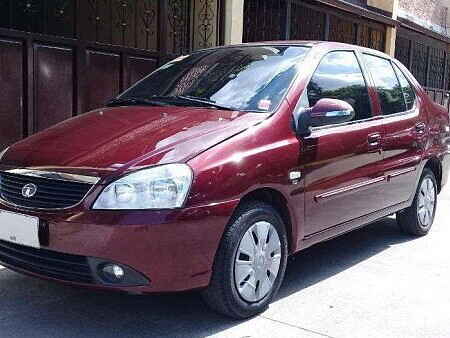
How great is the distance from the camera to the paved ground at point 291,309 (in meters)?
3.45

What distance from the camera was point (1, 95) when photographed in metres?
6.55

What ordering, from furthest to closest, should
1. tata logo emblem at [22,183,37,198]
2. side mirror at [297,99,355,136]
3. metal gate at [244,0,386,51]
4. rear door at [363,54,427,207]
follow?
metal gate at [244,0,386,51] → rear door at [363,54,427,207] → side mirror at [297,99,355,136] → tata logo emblem at [22,183,37,198]

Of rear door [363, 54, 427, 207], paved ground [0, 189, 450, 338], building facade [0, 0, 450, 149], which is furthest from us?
building facade [0, 0, 450, 149]

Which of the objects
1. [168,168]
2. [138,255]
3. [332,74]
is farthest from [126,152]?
[332,74]

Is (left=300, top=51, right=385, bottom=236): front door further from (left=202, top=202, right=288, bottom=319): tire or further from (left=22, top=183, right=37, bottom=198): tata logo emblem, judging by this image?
(left=22, top=183, right=37, bottom=198): tata logo emblem

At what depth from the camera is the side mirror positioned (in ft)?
12.9

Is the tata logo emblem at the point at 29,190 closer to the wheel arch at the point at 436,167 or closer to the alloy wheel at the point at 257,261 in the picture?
the alloy wheel at the point at 257,261

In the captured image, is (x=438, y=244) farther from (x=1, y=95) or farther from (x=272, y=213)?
(x=1, y=95)

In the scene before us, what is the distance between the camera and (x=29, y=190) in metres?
3.32

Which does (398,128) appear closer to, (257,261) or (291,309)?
(291,309)

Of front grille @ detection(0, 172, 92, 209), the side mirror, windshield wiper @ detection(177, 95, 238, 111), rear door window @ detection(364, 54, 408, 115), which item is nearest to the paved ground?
front grille @ detection(0, 172, 92, 209)

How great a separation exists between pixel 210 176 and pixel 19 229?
3.57 feet

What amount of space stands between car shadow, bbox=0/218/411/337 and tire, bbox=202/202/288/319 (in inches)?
6.2

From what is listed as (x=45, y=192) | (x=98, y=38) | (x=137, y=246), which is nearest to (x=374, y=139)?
(x=137, y=246)
